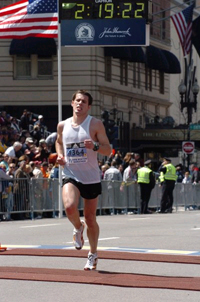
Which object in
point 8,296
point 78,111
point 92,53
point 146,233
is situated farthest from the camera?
point 92,53

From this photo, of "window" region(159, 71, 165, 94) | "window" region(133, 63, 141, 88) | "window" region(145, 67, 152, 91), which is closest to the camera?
"window" region(133, 63, 141, 88)

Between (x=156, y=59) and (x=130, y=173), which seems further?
(x=156, y=59)

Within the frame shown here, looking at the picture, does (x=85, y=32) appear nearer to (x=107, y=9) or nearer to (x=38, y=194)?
(x=107, y=9)

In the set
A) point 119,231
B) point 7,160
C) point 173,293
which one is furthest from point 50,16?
point 173,293

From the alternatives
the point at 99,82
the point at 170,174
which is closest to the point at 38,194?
the point at 170,174

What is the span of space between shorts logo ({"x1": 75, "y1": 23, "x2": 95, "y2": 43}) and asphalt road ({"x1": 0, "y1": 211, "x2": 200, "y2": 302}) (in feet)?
36.5

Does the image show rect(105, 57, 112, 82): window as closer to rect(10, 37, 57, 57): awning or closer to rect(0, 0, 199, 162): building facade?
rect(0, 0, 199, 162): building facade

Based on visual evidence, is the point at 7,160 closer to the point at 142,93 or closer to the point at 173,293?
the point at 173,293

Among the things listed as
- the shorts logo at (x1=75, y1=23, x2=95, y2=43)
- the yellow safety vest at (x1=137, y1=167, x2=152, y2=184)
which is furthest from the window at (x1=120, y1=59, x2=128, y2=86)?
the yellow safety vest at (x1=137, y1=167, x2=152, y2=184)

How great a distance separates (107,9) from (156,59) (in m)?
21.3

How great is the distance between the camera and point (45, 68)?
4641 cm

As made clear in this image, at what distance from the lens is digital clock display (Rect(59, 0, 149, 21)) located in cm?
2969

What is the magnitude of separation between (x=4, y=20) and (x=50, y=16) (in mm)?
1388

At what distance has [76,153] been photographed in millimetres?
10367
